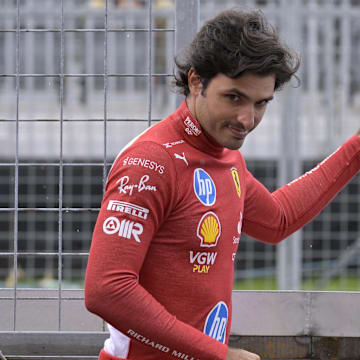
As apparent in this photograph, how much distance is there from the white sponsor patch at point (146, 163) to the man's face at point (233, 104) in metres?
0.17

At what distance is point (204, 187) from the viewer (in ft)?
5.89

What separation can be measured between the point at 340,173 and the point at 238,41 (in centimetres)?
70

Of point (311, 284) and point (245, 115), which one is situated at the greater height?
point (245, 115)

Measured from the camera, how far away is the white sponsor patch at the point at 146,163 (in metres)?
1.69

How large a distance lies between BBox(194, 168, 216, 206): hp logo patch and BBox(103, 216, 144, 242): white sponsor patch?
18cm

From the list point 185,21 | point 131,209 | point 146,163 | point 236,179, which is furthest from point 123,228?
point 185,21

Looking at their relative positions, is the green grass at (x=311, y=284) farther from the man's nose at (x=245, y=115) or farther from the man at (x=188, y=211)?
the man's nose at (x=245, y=115)

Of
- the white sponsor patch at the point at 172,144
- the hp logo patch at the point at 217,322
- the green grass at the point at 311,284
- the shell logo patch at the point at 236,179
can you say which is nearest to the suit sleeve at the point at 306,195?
the shell logo patch at the point at 236,179

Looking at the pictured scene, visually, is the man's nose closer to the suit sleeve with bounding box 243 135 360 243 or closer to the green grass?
the suit sleeve with bounding box 243 135 360 243

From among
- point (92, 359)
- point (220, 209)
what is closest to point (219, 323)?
point (220, 209)

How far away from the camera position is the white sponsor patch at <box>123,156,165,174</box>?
169 centimetres

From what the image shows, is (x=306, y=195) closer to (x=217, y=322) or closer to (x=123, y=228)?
(x=217, y=322)

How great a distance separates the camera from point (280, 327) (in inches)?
93.2

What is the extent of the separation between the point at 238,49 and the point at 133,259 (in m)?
0.52
